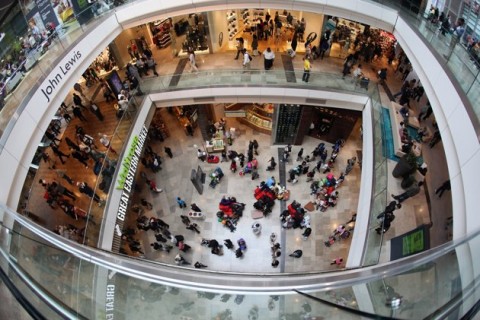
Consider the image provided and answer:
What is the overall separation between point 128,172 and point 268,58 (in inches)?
302

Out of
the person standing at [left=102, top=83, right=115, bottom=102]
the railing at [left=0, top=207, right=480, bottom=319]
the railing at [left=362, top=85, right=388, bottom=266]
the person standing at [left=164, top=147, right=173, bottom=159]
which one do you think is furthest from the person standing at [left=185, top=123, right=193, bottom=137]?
the railing at [left=0, top=207, right=480, bottom=319]

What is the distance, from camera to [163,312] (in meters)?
5.63

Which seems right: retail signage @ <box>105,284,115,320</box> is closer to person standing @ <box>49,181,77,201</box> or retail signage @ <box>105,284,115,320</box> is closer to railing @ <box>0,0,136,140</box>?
railing @ <box>0,0,136,140</box>

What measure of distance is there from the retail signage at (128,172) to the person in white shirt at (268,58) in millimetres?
6315

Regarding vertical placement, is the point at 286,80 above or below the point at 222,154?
above

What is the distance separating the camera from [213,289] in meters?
6.01

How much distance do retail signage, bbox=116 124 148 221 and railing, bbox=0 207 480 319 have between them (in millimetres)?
5650

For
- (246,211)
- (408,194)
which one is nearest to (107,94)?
(246,211)

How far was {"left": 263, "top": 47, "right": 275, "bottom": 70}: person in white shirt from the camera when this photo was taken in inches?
559

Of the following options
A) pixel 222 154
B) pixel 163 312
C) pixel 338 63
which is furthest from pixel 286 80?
pixel 163 312

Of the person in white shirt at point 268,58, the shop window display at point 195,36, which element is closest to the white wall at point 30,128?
the shop window display at point 195,36

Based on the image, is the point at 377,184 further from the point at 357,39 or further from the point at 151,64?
the point at 151,64

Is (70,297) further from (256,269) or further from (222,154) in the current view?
(222,154)

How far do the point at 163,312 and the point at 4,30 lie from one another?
29.6 ft
